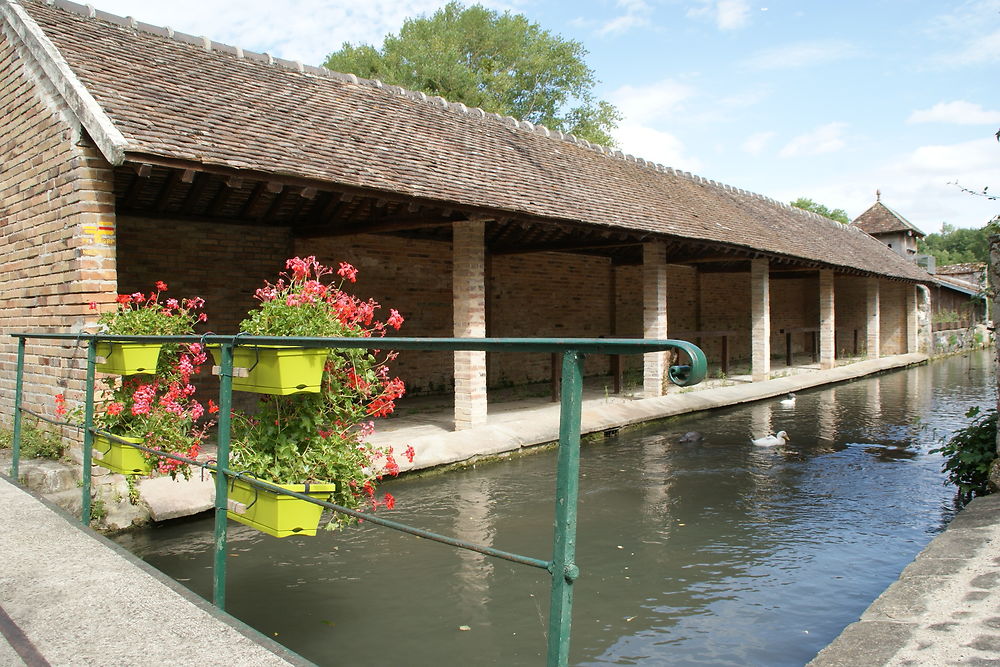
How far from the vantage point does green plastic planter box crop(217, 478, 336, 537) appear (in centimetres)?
267

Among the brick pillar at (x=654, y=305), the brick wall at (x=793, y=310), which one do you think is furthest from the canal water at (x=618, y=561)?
the brick wall at (x=793, y=310)

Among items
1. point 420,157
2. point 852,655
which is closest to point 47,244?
point 420,157

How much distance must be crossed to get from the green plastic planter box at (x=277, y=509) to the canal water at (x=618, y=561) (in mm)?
1126

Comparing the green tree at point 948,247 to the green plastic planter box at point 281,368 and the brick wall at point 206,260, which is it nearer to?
the brick wall at point 206,260

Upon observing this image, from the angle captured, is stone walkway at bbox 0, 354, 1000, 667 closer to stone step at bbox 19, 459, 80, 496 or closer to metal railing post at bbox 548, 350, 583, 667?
metal railing post at bbox 548, 350, 583, 667

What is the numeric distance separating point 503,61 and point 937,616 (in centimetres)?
3063

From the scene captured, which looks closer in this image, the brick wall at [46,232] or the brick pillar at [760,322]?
the brick wall at [46,232]

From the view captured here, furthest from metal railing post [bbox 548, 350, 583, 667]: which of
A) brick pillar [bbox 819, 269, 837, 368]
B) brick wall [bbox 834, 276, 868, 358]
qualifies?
brick wall [bbox 834, 276, 868, 358]

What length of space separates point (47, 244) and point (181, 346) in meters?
3.07

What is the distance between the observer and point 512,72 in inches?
1225

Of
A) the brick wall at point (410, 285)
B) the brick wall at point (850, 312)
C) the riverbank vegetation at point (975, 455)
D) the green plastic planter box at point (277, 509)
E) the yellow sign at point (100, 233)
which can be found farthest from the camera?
the brick wall at point (850, 312)

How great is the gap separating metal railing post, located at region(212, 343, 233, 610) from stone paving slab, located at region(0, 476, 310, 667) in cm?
11

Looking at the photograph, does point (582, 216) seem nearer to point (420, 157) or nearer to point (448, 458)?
point (420, 157)

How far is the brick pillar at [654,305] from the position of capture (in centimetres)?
1180
